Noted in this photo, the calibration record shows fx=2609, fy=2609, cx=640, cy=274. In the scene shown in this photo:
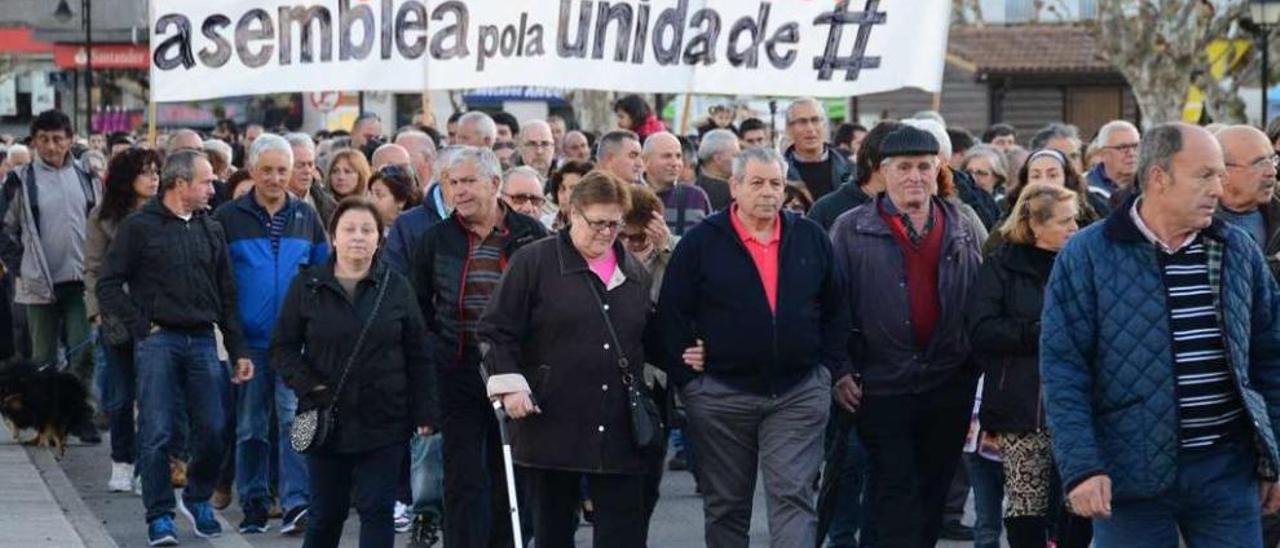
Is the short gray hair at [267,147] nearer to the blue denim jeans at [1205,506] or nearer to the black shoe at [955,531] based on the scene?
the black shoe at [955,531]

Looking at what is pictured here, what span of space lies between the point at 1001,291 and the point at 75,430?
775 centimetres

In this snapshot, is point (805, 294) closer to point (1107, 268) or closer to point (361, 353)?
point (361, 353)

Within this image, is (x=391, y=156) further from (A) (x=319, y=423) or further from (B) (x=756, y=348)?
(B) (x=756, y=348)

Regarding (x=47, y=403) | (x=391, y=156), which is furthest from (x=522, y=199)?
(x=47, y=403)

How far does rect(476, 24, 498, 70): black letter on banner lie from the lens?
664 inches

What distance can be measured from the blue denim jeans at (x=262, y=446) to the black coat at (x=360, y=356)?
2.29 meters

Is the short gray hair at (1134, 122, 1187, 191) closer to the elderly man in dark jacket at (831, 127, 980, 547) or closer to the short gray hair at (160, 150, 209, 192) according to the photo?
the elderly man in dark jacket at (831, 127, 980, 547)

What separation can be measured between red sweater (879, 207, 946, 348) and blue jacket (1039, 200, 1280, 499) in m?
2.49

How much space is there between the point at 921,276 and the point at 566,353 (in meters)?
1.48

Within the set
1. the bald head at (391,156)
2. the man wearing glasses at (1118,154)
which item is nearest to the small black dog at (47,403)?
the bald head at (391,156)

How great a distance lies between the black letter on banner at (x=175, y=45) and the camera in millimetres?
16141

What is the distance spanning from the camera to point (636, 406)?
9375 mm

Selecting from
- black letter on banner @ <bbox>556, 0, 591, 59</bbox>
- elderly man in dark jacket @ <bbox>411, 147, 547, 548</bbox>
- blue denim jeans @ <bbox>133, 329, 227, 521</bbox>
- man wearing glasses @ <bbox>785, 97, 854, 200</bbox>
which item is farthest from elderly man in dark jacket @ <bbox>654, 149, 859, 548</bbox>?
black letter on banner @ <bbox>556, 0, 591, 59</bbox>

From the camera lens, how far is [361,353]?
10023mm
